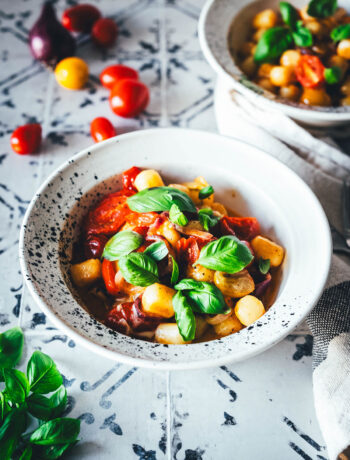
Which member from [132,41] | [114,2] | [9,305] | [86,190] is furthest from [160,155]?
[114,2]

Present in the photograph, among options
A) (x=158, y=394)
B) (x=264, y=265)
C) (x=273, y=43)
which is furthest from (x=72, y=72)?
(x=158, y=394)

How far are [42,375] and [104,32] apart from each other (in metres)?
1.33

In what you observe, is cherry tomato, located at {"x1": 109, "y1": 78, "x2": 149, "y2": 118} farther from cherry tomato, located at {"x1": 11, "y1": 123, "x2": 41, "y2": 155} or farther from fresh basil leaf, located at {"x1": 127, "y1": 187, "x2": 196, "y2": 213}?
fresh basil leaf, located at {"x1": 127, "y1": 187, "x2": 196, "y2": 213}

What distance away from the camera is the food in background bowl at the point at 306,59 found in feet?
5.01

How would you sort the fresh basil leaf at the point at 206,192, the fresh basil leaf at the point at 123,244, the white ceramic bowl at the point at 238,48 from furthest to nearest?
the white ceramic bowl at the point at 238,48, the fresh basil leaf at the point at 206,192, the fresh basil leaf at the point at 123,244

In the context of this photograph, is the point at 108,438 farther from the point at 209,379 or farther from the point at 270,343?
the point at 270,343

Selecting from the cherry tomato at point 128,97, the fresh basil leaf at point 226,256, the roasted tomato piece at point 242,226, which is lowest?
the roasted tomato piece at point 242,226

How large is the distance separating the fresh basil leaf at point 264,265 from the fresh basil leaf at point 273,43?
30.4 inches

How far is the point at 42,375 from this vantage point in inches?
41.1

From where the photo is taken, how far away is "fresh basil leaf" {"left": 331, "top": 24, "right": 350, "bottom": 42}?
5.11 feet

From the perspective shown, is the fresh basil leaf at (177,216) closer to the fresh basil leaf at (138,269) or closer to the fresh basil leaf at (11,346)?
the fresh basil leaf at (138,269)

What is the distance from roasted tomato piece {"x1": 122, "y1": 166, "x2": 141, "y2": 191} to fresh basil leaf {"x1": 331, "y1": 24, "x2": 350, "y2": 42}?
844mm

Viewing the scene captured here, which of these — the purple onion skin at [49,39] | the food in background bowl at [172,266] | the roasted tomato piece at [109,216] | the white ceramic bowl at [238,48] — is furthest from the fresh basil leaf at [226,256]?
the purple onion skin at [49,39]

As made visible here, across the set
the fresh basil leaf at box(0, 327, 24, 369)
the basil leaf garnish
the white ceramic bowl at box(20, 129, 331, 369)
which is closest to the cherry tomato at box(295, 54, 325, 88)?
the white ceramic bowl at box(20, 129, 331, 369)
